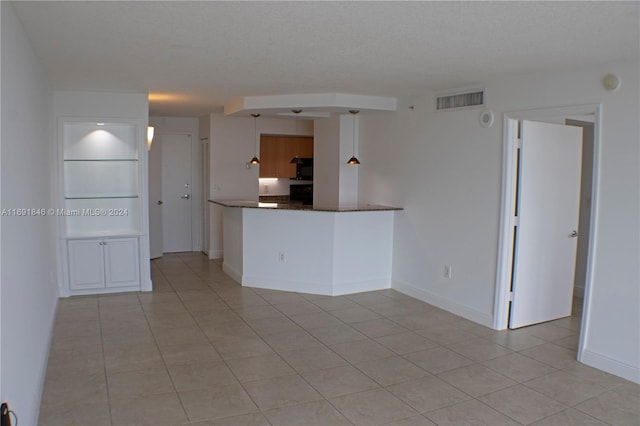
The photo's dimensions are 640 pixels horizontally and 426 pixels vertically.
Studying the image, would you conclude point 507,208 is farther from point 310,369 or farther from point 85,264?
point 85,264

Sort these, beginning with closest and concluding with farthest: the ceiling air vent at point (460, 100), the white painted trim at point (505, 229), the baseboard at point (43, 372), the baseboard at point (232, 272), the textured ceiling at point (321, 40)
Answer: the textured ceiling at point (321, 40)
the baseboard at point (43, 372)
the white painted trim at point (505, 229)
the ceiling air vent at point (460, 100)
the baseboard at point (232, 272)

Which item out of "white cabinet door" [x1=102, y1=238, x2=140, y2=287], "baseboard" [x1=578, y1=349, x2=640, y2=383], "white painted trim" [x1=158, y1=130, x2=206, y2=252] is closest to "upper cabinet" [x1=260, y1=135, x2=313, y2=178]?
"white painted trim" [x1=158, y1=130, x2=206, y2=252]

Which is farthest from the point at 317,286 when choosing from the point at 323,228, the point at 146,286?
the point at 146,286

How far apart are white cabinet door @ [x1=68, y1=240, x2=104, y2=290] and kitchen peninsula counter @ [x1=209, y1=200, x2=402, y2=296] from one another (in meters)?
1.69

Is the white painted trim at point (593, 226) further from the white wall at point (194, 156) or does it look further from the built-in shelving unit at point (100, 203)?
the white wall at point (194, 156)

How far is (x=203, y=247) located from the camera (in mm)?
8797

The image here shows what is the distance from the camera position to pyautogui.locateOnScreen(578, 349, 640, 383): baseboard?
3615 mm

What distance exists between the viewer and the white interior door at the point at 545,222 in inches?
184

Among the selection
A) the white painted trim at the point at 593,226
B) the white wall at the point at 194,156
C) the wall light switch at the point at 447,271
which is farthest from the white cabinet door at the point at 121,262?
the white painted trim at the point at 593,226

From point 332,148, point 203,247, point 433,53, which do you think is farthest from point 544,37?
point 203,247

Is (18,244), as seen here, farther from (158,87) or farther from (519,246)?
(519,246)

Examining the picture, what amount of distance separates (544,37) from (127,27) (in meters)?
2.60

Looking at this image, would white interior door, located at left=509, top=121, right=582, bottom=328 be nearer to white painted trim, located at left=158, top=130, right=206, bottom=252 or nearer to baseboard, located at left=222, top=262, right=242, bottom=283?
baseboard, located at left=222, top=262, right=242, bottom=283

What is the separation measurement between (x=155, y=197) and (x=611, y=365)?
6.86 meters
